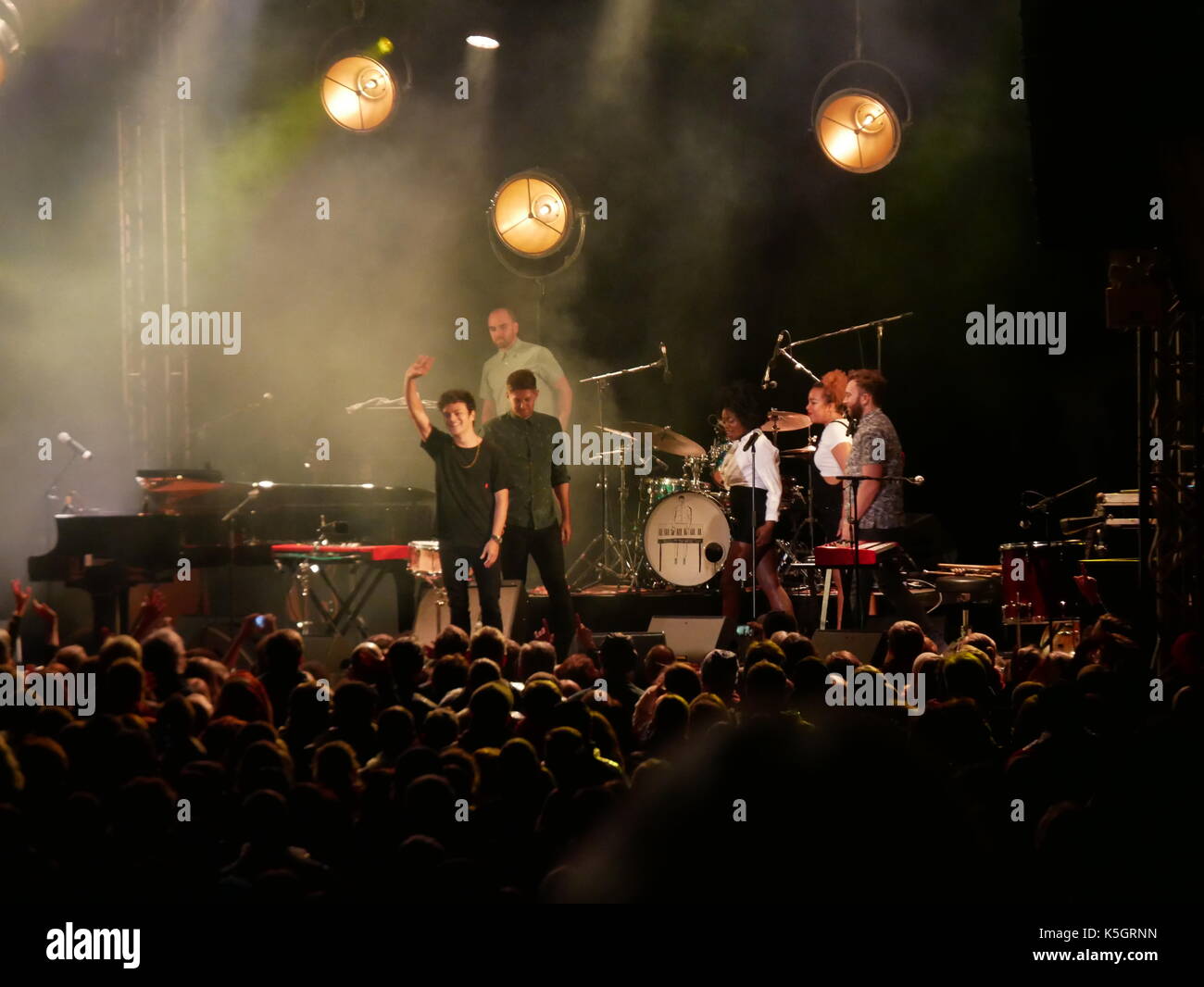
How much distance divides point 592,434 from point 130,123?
4829 millimetres

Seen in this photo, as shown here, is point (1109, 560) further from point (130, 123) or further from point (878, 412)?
point (130, 123)

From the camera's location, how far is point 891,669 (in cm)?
598

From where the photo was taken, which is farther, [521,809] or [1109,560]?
[1109,560]

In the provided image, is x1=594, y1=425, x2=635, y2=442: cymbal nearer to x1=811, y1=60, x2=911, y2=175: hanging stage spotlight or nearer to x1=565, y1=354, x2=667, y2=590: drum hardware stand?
x1=565, y1=354, x2=667, y2=590: drum hardware stand

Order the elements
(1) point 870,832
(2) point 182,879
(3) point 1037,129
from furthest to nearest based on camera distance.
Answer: (3) point 1037,129, (2) point 182,879, (1) point 870,832

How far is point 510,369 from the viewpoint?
1099 centimetres

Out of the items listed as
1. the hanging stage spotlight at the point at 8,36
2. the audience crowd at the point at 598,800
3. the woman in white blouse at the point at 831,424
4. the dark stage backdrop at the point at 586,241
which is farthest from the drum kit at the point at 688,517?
the audience crowd at the point at 598,800

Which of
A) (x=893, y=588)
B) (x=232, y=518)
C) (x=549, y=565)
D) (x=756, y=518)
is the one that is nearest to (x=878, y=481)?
(x=893, y=588)

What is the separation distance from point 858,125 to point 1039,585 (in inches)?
157

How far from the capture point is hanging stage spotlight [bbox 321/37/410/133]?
10.7 meters

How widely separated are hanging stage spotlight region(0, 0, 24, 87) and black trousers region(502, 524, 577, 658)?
5246 millimetres

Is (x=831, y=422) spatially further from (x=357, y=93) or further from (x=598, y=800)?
(x=598, y=800)

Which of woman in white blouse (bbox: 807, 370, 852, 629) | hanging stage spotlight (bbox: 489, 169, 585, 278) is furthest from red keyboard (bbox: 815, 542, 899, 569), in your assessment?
hanging stage spotlight (bbox: 489, 169, 585, 278)
